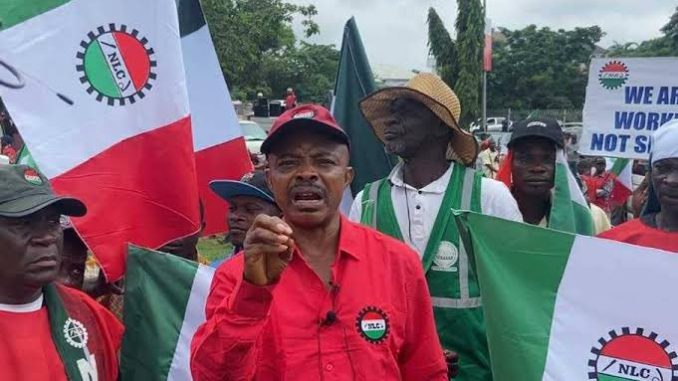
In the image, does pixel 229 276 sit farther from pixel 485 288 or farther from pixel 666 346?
pixel 666 346

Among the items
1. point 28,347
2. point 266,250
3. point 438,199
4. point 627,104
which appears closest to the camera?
point 266,250

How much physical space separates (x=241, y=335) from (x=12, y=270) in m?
0.97

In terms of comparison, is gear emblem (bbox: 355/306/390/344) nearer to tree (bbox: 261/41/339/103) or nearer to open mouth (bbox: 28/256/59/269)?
open mouth (bbox: 28/256/59/269)

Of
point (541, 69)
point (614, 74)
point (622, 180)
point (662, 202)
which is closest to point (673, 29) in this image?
point (541, 69)

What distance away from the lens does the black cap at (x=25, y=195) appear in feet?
9.04

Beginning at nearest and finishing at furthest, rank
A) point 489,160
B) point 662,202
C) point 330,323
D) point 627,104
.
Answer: point 330,323 < point 662,202 < point 627,104 < point 489,160

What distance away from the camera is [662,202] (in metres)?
3.27

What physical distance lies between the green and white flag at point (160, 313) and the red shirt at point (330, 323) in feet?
4.05

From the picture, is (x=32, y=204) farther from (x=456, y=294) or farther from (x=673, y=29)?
(x=673, y=29)

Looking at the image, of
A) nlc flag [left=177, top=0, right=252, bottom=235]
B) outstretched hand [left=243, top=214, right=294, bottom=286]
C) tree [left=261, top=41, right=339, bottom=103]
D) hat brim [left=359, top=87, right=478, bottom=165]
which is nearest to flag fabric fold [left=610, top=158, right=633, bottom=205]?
nlc flag [left=177, top=0, right=252, bottom=235]

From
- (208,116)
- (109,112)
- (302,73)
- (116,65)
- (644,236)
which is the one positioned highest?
(116,65)

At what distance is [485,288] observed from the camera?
312cm

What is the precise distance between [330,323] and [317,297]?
0.09 metres

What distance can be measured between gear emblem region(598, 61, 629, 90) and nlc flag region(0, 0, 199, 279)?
3799 millimetres
